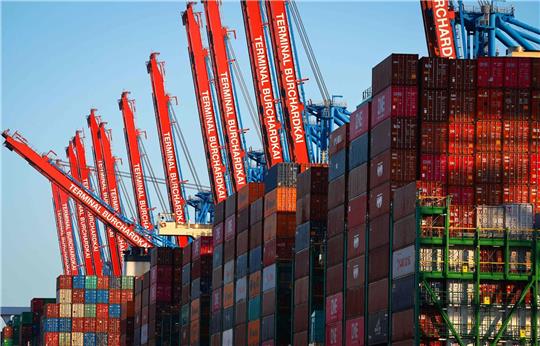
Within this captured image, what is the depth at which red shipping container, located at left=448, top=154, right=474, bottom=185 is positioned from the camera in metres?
68.8

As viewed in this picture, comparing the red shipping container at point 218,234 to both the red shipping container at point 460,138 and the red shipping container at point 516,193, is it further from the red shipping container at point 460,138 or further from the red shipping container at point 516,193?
the red shipping container at point 516,193

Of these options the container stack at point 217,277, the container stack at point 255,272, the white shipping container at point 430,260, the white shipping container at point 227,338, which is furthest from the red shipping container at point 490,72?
the container stack at point 217,277

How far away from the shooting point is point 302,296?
3285 inches

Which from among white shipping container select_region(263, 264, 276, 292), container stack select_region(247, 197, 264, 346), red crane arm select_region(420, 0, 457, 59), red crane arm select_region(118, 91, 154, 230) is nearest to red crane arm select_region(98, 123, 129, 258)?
red crane arm select_region(118, 91, 154, 230)

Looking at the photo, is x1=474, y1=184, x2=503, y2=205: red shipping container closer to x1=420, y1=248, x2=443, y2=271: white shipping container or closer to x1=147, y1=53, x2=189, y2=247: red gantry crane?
x1=420, y1=248, x2=443, y2=271: white shipping container

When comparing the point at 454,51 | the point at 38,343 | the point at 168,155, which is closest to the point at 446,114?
the point at 454,51

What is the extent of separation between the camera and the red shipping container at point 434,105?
69938 mm

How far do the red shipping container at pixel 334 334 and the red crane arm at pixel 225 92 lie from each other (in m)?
48.8

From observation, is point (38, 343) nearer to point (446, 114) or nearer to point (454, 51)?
point (454, 51)

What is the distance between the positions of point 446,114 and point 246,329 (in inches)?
1145

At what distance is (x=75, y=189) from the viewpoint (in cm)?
15125

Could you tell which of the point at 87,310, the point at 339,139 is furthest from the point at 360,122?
the point at 87,310

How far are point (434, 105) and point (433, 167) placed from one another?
2.86 metres

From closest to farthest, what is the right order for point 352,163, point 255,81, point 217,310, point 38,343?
point 352,163 < point 217,310 < point 255,81 < point 38,343
